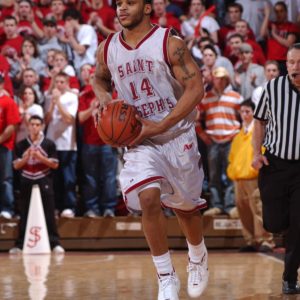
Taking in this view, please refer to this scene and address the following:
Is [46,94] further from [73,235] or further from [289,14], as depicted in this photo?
[289,14]

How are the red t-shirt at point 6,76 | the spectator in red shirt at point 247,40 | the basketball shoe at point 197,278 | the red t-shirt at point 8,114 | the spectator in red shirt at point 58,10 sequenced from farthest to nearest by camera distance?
the spectator in red shirt at point 58,10 < the spectator in red shirt at point 247,40 < the red t-shirt at point 6,76 < the red t-shirt at point 8,114 < the basketball shoe at point 197,278

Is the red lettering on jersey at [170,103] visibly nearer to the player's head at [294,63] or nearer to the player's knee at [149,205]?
the player's knee at [149,205]

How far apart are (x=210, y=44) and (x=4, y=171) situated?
3144mm

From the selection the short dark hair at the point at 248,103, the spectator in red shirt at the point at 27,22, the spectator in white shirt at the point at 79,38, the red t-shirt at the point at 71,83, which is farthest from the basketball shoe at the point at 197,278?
the spectator in red shirt at the point at 27,22

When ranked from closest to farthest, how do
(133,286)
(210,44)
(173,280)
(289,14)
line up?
(173,280) → (133,286) → (210,44) → (289,14)

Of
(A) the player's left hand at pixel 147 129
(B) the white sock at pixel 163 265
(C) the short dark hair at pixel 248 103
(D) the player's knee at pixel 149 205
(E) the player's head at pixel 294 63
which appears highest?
(E) the player's head at pixel 294 63

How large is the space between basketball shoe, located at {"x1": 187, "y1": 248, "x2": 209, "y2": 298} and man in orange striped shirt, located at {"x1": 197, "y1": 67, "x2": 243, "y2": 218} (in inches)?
172

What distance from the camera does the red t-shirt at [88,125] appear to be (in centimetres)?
1002

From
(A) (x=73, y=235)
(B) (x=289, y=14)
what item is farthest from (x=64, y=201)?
(B) (x=289, y=14)

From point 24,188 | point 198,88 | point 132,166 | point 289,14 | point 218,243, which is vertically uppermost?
point 289,14

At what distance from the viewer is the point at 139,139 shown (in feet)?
16.4

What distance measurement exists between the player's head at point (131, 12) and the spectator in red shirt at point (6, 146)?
4.86 m

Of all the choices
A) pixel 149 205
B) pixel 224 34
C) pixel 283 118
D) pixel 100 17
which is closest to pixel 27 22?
pixel 100 17

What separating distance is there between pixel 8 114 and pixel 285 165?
4785 mm
